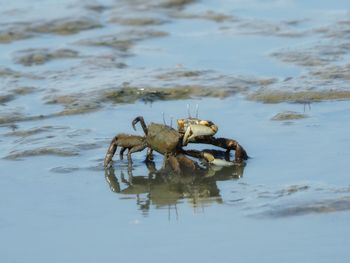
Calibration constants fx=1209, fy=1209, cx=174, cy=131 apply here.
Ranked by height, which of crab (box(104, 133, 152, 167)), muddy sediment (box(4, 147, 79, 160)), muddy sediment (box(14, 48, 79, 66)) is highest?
muddy sediment (box(14, 48, 79, 66))

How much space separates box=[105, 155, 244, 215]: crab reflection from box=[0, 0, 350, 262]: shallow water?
2cm

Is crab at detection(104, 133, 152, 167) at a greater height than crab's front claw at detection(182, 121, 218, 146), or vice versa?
crab's front claw at detection(182, 121, 218, 146)

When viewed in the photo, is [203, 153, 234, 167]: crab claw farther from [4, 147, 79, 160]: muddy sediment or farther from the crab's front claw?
[4, 147, 79, 160]: muddy sediment

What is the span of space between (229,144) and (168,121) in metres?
1.40

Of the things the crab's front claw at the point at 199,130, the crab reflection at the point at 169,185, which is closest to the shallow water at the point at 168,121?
the crab reflection at the point at 169,185

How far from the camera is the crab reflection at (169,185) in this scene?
7.82 metres

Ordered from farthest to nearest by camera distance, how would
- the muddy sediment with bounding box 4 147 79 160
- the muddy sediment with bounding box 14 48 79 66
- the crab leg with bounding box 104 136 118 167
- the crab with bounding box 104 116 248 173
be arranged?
the muddy sediment with bounding box 14 48 79 66
the muddy sediment with bounding box 4 147 79 160
the crab leg with bounding box 104 136 118 167
the crab with bounding box 104 116 248 173

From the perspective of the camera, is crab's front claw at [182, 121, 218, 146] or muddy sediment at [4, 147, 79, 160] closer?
crab's front claw at [182, 121, 218, 146]

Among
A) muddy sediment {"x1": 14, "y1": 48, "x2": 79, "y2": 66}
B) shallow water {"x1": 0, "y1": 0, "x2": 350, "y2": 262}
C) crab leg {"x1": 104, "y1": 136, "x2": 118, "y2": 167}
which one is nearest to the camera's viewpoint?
shallow water {"x1": 0, "y1": 0, "x2": 350, "y2": 262}

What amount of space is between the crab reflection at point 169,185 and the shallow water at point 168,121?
0.02 m

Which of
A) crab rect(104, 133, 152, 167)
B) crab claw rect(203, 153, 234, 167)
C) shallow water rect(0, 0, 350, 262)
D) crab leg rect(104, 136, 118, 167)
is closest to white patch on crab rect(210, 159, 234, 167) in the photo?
crab claw rect(203, 153, 234, 167)

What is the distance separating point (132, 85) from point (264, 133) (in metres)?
2.16

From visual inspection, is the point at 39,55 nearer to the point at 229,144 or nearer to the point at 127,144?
the point at 127,144

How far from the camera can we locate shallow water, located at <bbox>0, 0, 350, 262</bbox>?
6.99 m
